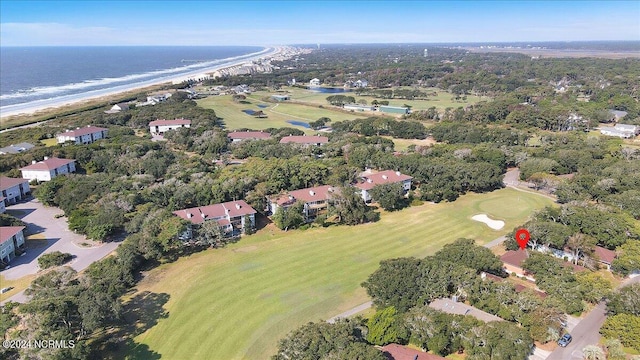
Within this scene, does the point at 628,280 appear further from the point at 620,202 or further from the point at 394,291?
the point at 394,291

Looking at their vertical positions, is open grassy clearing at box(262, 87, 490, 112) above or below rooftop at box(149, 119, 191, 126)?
above

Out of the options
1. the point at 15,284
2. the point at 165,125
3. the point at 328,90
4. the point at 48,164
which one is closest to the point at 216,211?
the point at 15,284

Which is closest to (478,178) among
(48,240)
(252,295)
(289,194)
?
(289,194)

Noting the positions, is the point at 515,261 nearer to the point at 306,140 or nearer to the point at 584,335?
the point at 584,335

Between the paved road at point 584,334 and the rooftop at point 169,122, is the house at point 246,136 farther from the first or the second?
the paved road at point 584,334

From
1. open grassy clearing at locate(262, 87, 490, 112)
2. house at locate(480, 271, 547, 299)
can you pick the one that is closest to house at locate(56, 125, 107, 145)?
open grassy clearing at locate(262, 87, 490, 112)

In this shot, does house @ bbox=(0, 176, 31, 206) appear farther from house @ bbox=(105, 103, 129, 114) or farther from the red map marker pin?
the red map marker pin

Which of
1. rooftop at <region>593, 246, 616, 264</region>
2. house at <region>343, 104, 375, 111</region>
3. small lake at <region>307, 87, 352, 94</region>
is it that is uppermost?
small lake at <region>307, 87, 352, 94</region>
